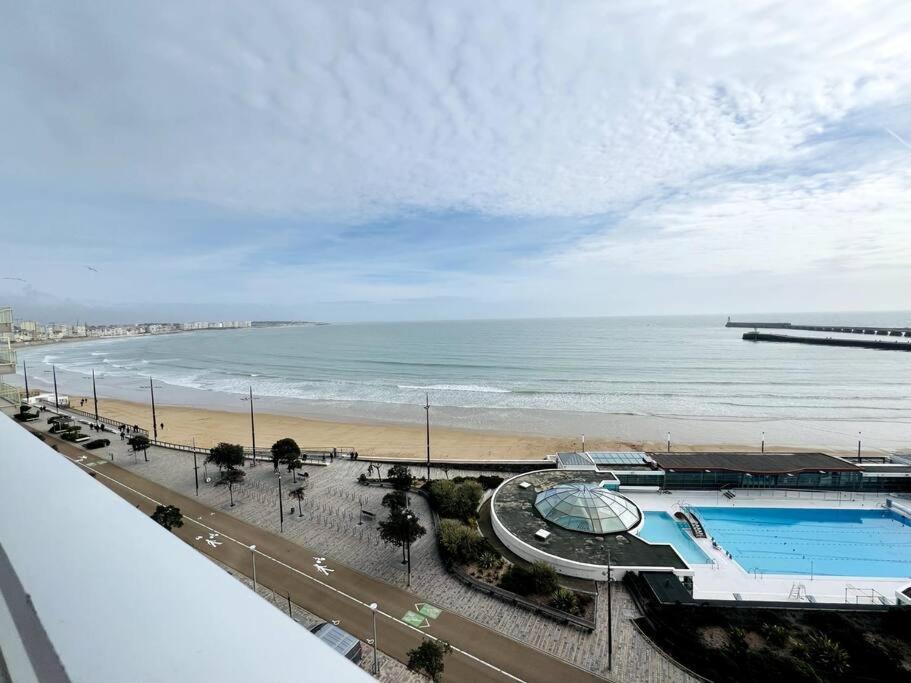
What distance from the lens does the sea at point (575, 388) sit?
48500 mm

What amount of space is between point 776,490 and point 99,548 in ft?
117

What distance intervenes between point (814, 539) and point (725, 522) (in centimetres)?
419

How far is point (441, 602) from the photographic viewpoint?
18.2m

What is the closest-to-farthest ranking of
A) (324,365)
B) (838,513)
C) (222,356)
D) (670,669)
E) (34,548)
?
(34,548)
(670,669)
(838,513)
(324,365)
(222,356)

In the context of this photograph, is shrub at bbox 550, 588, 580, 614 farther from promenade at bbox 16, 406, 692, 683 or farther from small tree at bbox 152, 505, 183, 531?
small tree at bbox 152, 505, 183, 531

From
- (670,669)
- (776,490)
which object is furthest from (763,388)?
(670,669)

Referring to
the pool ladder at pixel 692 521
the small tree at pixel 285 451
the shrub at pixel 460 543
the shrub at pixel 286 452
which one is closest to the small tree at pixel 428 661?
the shrub at pixel 460 543

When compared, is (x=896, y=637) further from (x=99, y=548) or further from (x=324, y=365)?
(x=324, y=365)

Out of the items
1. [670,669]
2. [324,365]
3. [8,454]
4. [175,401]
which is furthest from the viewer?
[324,365]

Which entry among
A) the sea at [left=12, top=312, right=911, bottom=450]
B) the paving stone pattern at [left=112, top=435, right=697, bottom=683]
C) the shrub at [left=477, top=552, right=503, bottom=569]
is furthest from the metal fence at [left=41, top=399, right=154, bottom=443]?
the shrub at [left=477, top=552, right=503, bottom=569]

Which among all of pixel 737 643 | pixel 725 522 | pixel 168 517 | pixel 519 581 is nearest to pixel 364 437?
pixel 168 517

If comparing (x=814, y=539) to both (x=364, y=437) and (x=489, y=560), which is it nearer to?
(x=489, y=560)

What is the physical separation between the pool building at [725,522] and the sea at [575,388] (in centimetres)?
1535

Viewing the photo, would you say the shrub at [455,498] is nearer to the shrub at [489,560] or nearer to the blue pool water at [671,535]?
the shrub at [489,560]
